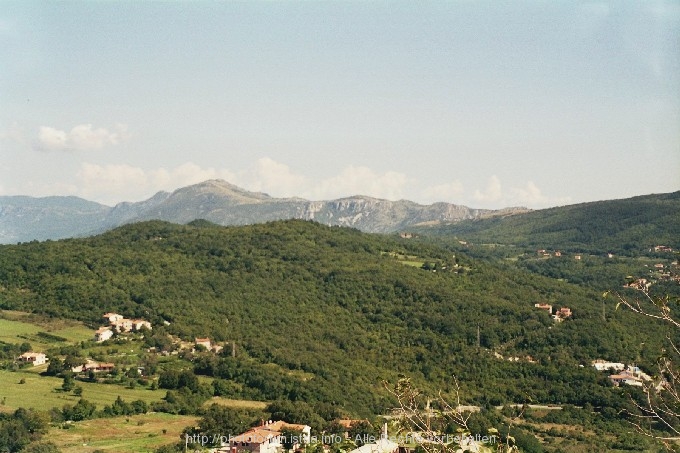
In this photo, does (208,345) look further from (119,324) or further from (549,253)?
(549,253)

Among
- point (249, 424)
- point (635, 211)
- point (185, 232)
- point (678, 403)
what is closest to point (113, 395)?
point (249, 424)

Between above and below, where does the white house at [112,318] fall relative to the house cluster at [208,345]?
above

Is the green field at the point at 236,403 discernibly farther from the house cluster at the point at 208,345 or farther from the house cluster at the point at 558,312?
the house cluster at the point at 558,312

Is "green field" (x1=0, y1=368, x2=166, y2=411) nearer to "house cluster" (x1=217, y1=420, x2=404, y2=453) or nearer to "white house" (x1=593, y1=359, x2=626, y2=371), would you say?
"house cluster" (x1=217, y1=420, x2=404, y2=453)

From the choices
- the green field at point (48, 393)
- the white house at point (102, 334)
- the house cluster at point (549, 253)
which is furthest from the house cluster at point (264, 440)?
the house cluster at point (549, 253)

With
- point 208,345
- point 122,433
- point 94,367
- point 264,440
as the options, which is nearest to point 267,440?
point 264,440

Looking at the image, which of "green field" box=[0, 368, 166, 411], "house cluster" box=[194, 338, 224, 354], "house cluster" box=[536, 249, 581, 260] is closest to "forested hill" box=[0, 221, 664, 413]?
"house cluster" box=[194, 338, 224, 354]

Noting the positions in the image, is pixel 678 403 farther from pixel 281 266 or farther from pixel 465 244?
pixel 465 244
